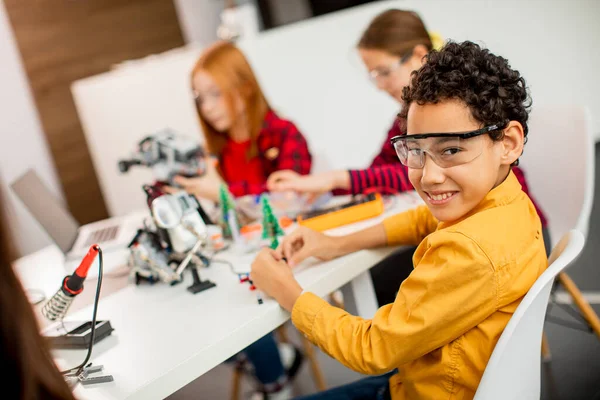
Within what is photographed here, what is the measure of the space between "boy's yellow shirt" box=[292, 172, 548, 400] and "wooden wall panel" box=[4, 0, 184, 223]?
2847 millimetres

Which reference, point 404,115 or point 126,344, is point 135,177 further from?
point 404,115

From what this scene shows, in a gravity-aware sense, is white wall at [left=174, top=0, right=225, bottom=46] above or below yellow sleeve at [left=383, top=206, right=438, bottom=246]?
above

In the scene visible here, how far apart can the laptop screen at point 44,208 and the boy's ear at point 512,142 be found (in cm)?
136

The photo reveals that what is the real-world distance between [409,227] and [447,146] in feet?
1.19

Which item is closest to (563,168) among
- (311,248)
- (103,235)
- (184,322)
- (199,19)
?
(311,248)

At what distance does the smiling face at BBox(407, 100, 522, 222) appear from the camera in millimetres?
853

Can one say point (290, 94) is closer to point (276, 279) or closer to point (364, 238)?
point (364, 238)

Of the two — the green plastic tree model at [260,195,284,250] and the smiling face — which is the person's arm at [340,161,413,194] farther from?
the smiling face

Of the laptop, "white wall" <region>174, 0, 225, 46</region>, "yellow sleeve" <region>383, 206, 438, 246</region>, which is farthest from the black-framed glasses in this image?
"white wall" <region>174, 0, 225, 46</region>

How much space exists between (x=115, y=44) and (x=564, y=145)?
2.77m

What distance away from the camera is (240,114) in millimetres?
2008

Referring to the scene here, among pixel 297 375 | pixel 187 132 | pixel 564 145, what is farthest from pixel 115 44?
pixel 564 145

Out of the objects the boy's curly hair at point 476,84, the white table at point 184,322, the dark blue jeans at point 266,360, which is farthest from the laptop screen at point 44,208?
the boy's curly hair at point 476,84

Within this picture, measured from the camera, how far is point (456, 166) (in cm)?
87
